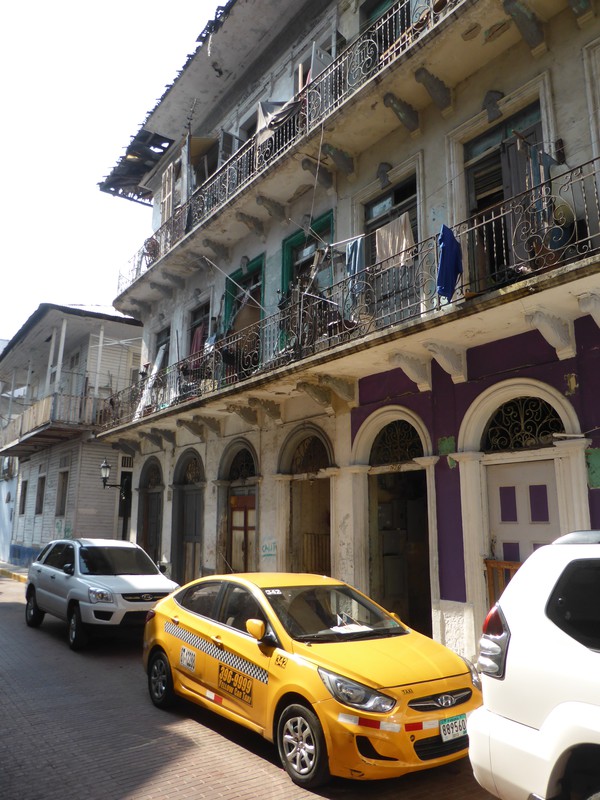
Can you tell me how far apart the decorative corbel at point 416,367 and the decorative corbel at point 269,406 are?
346 cm

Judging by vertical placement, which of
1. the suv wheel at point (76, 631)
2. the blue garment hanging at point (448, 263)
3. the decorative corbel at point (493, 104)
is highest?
the decorative corbel at point (493, 104)

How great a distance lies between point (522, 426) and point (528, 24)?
17.0 ft

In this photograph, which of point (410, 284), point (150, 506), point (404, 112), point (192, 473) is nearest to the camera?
point (410, 284)

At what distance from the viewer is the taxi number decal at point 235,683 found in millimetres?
5066

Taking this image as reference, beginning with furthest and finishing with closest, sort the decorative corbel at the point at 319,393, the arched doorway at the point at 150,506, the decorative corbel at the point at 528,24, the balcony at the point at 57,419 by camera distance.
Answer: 1. the balcony at the point at 57,419
2. the arched doorway at the point at 150,506
3. the decorative corbel at the point at 319,393
4. the decorative corbel at the point at 528,24

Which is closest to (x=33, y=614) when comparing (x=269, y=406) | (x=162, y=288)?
(x=269, y=406)

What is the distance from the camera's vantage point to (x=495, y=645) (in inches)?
133

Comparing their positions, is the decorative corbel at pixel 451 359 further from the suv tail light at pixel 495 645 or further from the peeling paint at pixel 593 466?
the suv tail light at pixel 495 645

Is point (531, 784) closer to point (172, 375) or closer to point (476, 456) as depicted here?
point (476, 456)

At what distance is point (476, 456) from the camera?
798cm

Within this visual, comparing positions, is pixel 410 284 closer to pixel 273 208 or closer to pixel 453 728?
pixel 273 208

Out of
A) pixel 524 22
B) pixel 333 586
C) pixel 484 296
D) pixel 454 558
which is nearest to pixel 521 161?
pixel 524 22

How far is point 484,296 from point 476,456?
2227 mm

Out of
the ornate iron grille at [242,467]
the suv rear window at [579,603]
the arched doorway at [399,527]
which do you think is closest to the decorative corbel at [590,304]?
the arched doorway at [399,527]
